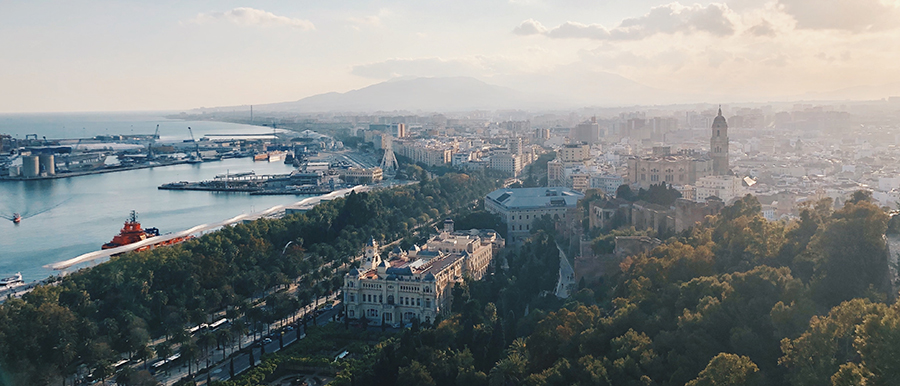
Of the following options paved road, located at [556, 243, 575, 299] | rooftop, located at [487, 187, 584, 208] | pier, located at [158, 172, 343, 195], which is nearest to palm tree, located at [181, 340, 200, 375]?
paved road, located at [556, 243, 575, 299]

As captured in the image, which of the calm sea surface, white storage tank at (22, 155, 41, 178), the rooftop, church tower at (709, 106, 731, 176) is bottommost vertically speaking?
the calm sea surface

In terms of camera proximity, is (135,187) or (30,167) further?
(30,167)

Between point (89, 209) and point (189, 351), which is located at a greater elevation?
point (89, 209)

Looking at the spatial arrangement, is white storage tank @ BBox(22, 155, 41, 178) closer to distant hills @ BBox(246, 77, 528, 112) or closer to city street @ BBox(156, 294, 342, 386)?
city street @ BBox(156, 294, 342, 386)

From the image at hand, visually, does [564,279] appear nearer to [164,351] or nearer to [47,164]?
[164,351]

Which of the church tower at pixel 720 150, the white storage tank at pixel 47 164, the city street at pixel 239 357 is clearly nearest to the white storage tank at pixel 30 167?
the white storage tank at pixel 47 164

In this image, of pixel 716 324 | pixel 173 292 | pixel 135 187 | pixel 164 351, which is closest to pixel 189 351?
pixel 164 351

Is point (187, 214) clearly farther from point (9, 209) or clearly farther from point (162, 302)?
point (162, 302)
